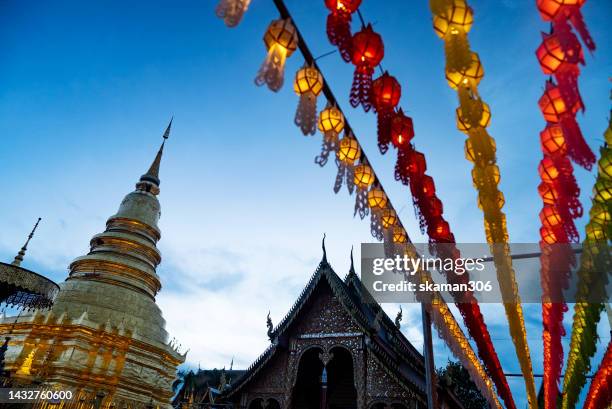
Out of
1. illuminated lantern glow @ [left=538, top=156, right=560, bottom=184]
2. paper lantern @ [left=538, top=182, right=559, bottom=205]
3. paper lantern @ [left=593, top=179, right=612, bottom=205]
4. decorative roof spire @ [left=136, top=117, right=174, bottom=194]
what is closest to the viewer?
paper lantern @ [left=593, top=179, right=612, bottom=205]

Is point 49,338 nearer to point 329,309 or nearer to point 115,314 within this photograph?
point 115,314

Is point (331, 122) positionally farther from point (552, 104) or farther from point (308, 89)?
point (552, 104)

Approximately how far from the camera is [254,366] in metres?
15.3

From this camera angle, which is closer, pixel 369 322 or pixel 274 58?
pixel 274 58

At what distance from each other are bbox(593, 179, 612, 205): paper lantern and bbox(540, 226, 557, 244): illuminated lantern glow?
4.40ft

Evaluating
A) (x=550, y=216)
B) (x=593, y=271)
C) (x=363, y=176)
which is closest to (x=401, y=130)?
(x=363, y=176)

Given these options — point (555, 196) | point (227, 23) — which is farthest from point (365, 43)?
point (555, 196)

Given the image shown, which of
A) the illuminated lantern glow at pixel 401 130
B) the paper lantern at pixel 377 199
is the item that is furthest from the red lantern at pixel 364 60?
the paper lantern at pixel 377 199

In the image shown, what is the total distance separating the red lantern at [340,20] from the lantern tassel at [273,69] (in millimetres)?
649

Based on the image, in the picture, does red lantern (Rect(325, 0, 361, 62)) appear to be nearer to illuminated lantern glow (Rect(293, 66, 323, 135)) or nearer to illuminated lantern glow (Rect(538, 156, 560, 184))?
illuminated lantern glow (Rect(293, 66, 323, 135))

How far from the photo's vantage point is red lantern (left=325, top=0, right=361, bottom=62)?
4688mm

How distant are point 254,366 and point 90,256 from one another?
48.4ft

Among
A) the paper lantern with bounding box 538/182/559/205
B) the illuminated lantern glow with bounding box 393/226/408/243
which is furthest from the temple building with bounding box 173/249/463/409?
the paper lantern with bounding box 538/182/559/205

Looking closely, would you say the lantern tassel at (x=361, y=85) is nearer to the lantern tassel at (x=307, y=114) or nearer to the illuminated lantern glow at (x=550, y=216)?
the lantern tassel at (x=307, y=114)
